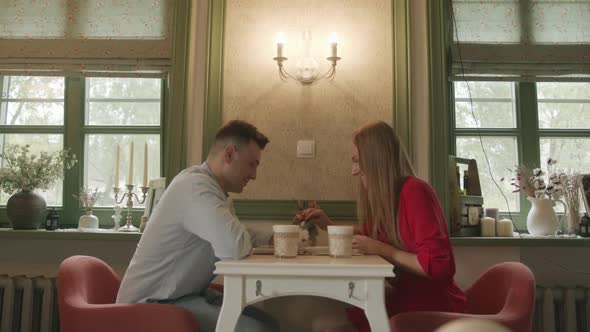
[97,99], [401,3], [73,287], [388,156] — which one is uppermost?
[401,3]

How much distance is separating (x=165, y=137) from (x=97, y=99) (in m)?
0.57

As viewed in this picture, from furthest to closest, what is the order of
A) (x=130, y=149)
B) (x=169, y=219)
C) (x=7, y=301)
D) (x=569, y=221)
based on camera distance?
(x=130, y=149) → (x=569, y=221) → (x=7, y=301) → (x=169, y=219)

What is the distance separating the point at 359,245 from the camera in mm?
1983

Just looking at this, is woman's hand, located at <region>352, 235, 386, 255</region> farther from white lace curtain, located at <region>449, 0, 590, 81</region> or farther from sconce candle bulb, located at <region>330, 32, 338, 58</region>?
white lace curtain, located at <region>449, 0, 590, 81</region>

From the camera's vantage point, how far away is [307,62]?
301 centimetres

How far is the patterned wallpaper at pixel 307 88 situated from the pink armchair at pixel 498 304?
0.98 m

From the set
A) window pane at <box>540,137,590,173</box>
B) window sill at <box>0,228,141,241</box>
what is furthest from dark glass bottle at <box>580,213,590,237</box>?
window sill at <box>0,228,141,241</box>

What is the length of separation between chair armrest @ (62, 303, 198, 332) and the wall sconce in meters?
1.67

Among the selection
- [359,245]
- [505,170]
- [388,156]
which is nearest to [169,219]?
[359,245]

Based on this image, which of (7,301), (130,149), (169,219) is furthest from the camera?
(130,149)

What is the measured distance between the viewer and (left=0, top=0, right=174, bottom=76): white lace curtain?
321cm

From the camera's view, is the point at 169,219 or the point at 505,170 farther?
the point at 505,170

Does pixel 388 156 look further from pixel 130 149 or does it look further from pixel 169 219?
pixel 130 149

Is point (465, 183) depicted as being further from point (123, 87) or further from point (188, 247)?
point (123, 87)
